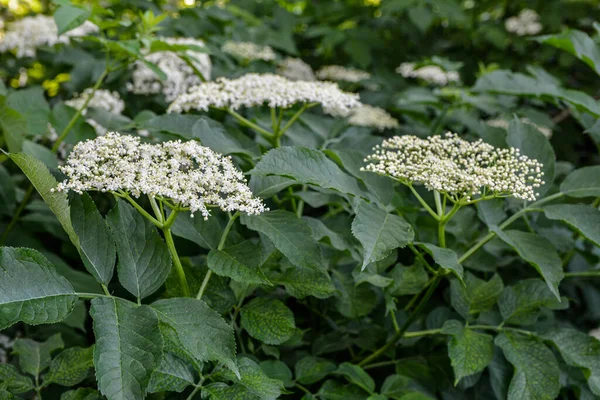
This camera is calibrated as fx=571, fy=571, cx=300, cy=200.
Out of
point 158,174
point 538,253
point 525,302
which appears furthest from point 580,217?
point 158,174

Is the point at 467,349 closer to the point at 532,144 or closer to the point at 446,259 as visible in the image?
the point at 446,259

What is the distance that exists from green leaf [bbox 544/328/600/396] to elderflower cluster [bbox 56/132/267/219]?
36.8 inches

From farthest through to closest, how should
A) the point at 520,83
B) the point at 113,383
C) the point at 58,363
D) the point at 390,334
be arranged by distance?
the point at 520,83, the point at 390,334, the point at 58,363, the point at 113,383

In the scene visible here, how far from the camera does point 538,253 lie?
1.45 metres

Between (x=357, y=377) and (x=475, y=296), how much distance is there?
43 centimetres

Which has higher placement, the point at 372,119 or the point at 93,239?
the point at 93,239

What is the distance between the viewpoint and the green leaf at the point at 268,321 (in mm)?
1408

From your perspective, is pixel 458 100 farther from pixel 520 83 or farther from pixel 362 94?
pixel 362 94

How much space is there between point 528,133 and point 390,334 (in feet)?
2.50

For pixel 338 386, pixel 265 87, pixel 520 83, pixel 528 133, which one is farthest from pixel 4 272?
pixel 520 83

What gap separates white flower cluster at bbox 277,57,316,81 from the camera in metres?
3.27

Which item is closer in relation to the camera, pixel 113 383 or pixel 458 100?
pixel 113 383

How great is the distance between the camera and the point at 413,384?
5.27 feet

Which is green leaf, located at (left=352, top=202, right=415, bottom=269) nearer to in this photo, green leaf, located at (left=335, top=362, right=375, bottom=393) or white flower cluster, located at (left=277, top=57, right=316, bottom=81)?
green leaf, located at (left=335, top=362, right=375, bottom=393)
